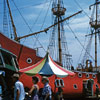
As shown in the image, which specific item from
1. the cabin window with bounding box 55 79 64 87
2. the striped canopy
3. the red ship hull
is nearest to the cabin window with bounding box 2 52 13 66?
the red ship hull

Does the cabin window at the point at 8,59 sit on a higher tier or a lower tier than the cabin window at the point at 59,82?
higher

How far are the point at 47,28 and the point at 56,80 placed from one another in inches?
260

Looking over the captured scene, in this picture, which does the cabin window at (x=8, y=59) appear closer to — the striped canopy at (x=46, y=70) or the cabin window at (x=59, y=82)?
the striped canopy at (x=46, y=70)

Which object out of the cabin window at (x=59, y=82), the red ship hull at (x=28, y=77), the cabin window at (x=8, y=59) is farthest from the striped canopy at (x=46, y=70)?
the cabin window at (x=59, y=82)

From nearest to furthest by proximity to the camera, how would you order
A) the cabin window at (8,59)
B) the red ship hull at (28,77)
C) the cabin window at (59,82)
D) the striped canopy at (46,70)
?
the striped canopy at (46,70), the cabin window at (8,59), the red ship hull at (28,77), the cabin window at (59,82)

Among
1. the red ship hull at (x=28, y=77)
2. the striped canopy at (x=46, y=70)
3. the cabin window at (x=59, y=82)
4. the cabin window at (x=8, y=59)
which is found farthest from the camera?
the cabin window at (x=59, y=82)

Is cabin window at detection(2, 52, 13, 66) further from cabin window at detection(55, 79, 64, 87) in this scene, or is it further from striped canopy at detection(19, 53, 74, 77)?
cabin window at detection(55, 79, 64, 87)

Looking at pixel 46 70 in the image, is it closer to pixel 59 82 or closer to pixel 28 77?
pixel 28 77

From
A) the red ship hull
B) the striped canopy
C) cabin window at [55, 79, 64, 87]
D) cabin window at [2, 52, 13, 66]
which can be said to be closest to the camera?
the striped canopy

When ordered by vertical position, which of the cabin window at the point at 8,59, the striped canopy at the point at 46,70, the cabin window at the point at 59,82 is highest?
the cabin window at the point at 8,59

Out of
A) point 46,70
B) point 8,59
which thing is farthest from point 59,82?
point 46,70

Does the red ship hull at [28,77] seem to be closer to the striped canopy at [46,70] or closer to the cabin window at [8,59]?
the cabin window at [8,59]

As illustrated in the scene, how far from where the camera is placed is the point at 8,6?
17141 mm

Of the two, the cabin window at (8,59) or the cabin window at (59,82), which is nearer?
the cabin window at (8,59)
